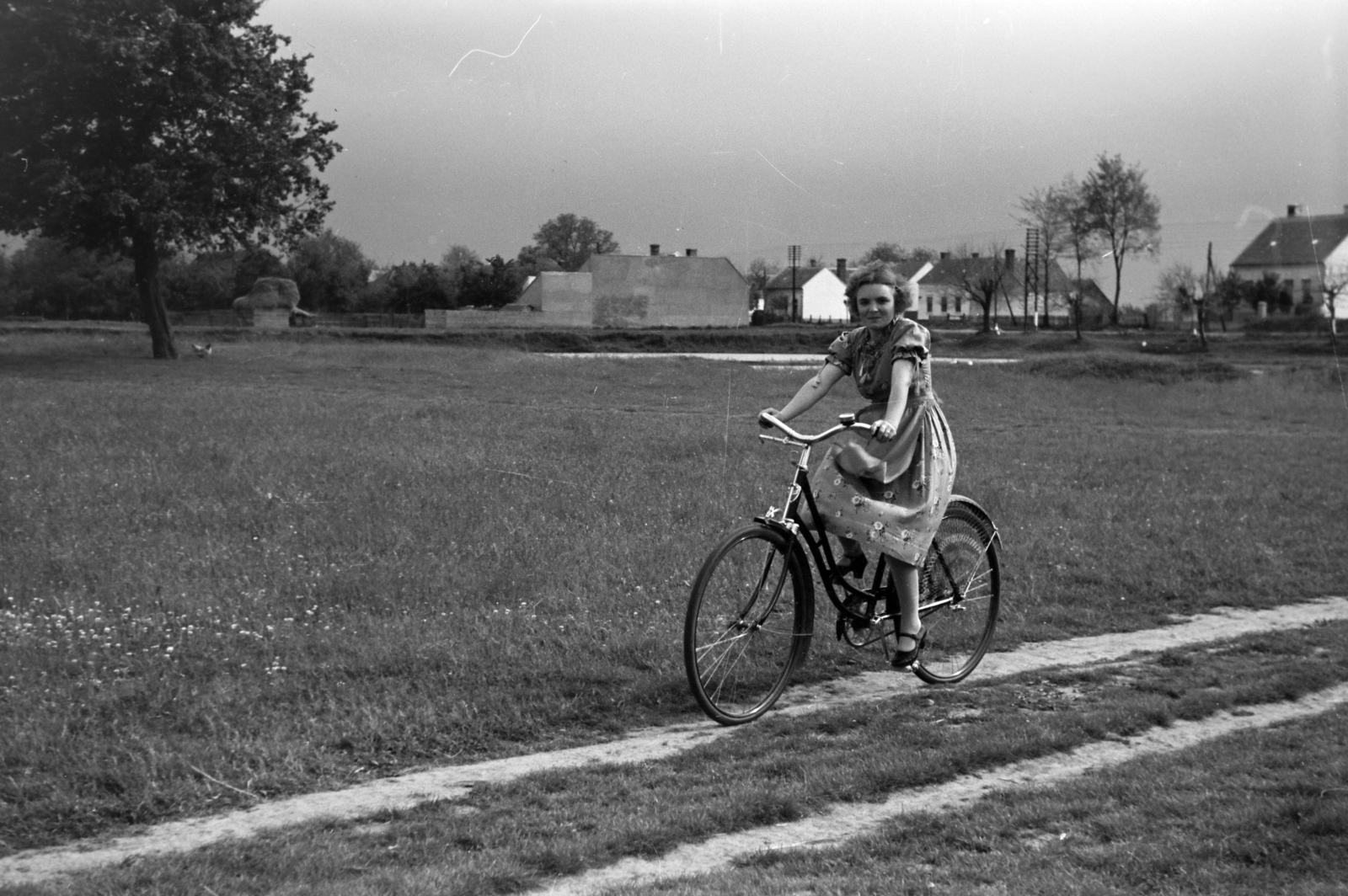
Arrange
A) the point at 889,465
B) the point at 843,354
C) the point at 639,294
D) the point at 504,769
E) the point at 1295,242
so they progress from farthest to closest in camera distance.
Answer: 1. the point at 1295,242
2. the point at 639,294
3. the point at 843,354
4. the point at 889,465
5. the point at 504,769

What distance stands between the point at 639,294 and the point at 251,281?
67.6ft

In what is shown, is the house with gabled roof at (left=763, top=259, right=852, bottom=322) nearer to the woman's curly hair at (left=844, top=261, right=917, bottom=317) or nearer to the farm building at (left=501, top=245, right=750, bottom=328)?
the farm building at (left=501, top=245, right=750, bottom=328)

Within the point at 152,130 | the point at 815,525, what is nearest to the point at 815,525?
the point at 815,525

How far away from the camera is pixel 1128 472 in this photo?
15.8 m

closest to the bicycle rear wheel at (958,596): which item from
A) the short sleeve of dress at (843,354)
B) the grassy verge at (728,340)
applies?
the short sleeve of dress at (843,354)

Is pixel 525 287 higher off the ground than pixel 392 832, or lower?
higher

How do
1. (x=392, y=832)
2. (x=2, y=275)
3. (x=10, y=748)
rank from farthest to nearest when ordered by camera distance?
(x=2, y=275)
(x=10, y=748)
(x=392, y=832)

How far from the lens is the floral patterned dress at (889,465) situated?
6.63 meters

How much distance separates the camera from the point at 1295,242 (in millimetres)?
61875

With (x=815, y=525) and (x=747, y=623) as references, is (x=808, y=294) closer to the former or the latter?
(x=815, y=525)

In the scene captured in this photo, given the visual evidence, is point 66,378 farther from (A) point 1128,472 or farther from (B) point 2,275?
(B) point 2,275

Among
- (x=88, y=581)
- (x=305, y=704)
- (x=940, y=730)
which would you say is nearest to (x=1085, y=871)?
(x=940, y=730)

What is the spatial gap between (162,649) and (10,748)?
5.41 feet

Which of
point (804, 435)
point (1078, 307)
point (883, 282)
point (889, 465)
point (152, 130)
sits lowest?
point (889, 465)
